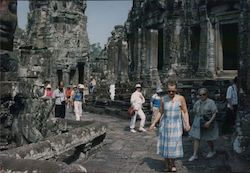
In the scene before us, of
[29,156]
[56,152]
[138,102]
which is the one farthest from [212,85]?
[29,156]

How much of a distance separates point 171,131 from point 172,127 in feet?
0.23

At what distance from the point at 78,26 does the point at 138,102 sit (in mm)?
25590

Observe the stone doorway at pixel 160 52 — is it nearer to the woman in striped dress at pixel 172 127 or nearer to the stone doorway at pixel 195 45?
the stone doorway at pixel 195 45

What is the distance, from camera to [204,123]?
21.8 feet

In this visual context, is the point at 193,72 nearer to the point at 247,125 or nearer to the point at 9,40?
the point at 247,125

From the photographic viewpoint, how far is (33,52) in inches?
464

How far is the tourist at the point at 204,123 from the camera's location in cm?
663

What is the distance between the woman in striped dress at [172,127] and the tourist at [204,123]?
91 cm

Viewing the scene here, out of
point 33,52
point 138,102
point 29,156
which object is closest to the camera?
point 29,156

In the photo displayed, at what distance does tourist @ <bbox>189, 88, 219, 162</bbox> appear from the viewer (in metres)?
6.63

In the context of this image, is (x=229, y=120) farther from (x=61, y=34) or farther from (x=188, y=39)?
(x=61, y=34)

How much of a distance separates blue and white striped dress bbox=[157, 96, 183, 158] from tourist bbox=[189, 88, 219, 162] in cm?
100

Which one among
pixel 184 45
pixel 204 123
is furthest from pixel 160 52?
pixel 204 123

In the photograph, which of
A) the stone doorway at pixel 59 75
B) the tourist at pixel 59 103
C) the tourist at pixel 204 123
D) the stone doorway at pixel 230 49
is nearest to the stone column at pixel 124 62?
the stone doorway at pixel 230 49
